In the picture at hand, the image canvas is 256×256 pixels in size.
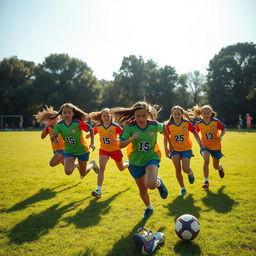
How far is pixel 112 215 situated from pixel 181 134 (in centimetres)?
304

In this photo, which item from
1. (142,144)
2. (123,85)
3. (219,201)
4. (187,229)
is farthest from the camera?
(123,85)

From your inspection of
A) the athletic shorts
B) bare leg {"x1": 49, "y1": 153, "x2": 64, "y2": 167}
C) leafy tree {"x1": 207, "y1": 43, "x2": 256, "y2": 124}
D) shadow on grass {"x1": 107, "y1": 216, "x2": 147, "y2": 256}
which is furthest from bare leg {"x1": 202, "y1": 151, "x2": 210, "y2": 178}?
leafy tree {"x1": 207, "y1": 43, "x2": 256, "y2": 124}

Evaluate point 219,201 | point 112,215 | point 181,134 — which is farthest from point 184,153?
point 112,215

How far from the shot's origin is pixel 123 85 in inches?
2484

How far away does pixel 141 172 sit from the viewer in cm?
493

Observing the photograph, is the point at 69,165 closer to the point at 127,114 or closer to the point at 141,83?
the point at 127,114

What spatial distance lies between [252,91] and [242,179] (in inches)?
1922

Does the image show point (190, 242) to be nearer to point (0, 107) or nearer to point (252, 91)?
point (252, 91)

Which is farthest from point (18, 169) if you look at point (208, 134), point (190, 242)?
point (190, 242)

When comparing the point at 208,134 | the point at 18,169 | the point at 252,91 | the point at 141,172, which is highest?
the point at 252,91

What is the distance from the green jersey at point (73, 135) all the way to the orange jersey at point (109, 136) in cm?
56

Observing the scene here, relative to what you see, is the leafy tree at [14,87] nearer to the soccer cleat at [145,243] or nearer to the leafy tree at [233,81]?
the leafy tree at [233,81]

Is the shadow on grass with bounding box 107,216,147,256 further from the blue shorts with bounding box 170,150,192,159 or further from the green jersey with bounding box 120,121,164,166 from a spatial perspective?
the blue shorts with bounding box 170,150,192,159

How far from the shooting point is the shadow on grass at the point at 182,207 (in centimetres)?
492
